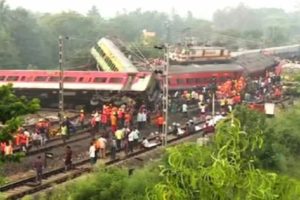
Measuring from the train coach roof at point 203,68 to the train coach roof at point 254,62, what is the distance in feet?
4.12

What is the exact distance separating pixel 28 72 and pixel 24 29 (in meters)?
26.8

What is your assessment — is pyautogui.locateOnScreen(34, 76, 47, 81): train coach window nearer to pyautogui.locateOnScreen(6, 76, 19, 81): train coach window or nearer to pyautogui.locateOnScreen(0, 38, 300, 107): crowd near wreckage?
pyautogui.locateOnScreen(0, 38, 300, 107): crowd near wreckage

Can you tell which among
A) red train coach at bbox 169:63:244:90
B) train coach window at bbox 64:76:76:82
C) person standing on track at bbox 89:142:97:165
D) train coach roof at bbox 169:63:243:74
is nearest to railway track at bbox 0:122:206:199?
person standing on track at bbox 89:142:97:165

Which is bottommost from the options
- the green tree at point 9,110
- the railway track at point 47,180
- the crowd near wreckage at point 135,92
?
the railway track at point 47,180

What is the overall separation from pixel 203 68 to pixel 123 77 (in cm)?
816

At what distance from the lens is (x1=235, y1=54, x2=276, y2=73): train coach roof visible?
38.6 meters

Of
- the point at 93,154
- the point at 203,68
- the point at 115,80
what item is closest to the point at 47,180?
the point at 93,154

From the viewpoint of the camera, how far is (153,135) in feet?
72.3

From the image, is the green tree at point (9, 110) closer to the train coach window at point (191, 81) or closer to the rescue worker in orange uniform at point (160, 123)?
the rescue worker in orange uniform at point (160, 123)

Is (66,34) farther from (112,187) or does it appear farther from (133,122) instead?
(112,187)

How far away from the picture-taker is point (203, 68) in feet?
109

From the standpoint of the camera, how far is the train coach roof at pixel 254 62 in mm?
38597

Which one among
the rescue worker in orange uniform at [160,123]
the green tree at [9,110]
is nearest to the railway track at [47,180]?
the rescue worker in orange uniform at [160,123]

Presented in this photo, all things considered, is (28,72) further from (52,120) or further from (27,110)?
(27,110)
